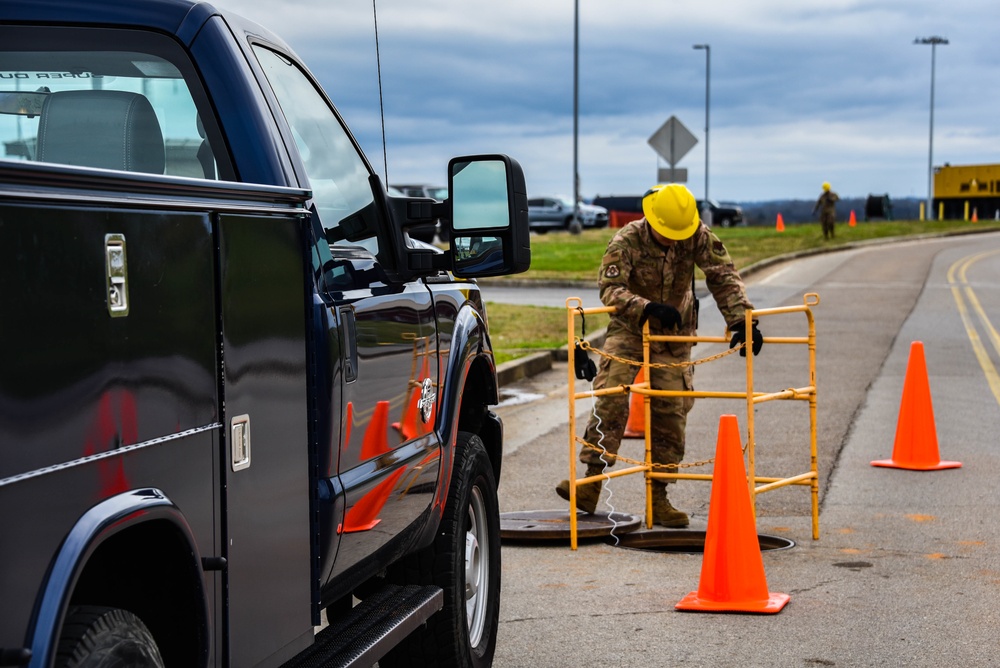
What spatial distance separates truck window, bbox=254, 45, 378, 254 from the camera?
406 centimetres

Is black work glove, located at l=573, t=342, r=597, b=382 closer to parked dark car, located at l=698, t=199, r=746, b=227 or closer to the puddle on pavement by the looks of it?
the puddle on pavement

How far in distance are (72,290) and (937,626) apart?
15.3 feet

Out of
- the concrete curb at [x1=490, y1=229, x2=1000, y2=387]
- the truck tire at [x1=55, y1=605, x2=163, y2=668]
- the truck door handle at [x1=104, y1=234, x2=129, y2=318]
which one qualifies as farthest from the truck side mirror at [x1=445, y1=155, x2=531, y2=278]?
the concrete curb at [x1=490, y1=229, x2=1000, y2=387]

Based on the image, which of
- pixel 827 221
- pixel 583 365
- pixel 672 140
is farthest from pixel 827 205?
pixel 583 365

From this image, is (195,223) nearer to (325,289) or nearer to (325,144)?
(325,289)

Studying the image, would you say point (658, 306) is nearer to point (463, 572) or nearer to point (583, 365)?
point (583, 365)

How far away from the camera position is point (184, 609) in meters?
2.83

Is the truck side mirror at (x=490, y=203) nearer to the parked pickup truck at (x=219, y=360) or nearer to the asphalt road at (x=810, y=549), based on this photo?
the parked pickup truck at (x=219, y=360)

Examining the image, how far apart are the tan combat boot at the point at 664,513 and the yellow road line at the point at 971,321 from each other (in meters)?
6.38

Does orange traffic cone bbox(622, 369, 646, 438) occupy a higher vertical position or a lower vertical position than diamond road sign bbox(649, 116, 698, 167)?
lower

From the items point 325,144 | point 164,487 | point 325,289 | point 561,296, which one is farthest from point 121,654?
point 561,296

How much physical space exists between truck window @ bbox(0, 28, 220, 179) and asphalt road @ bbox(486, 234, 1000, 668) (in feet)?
9.08

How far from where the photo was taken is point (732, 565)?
630 cm

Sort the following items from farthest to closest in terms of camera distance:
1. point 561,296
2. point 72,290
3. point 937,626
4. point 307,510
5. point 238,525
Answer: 1. point 561,296
2. point 937,626
3. point 307,510
4. point 238,525
5. point 72,290
